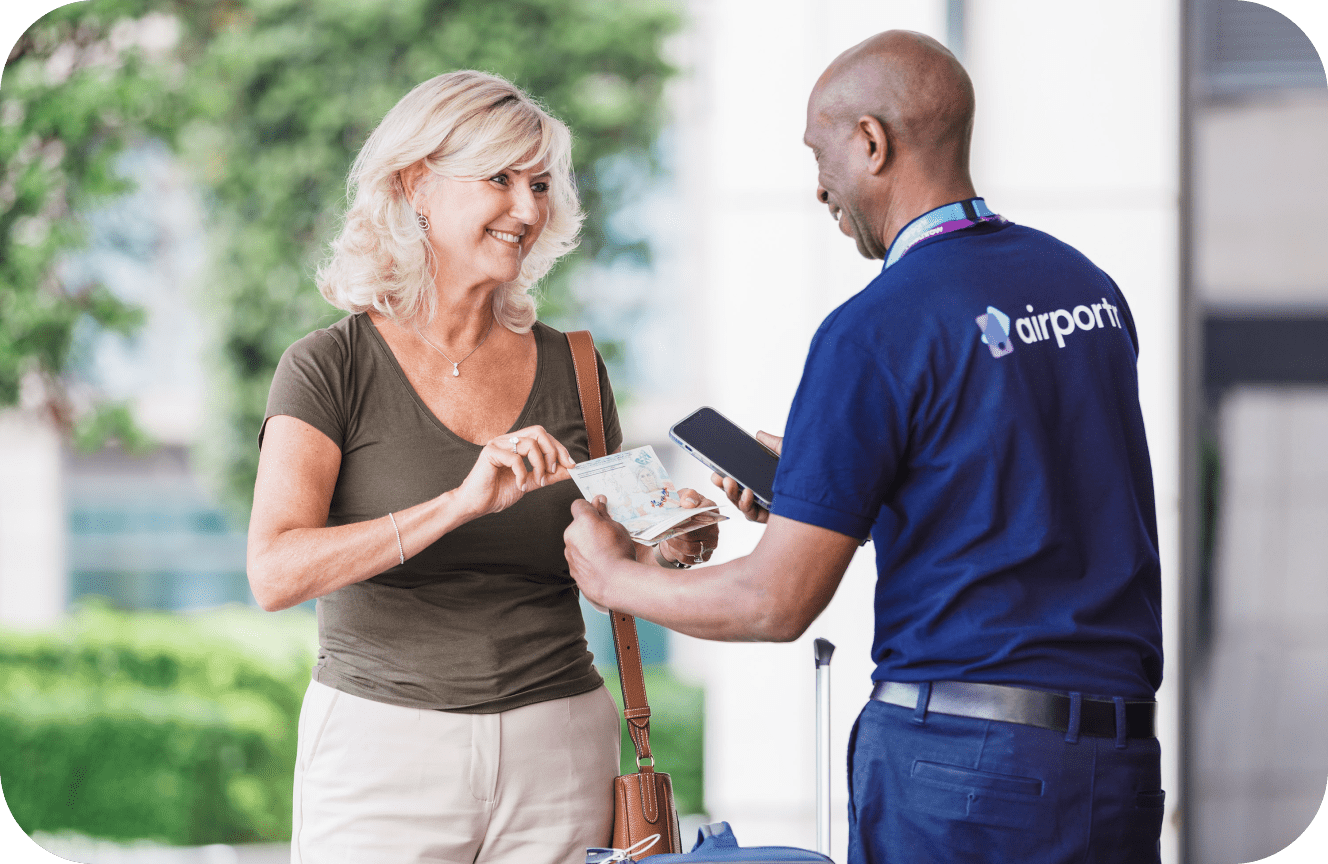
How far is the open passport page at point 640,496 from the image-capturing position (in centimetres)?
196

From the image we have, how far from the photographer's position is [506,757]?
1966mm

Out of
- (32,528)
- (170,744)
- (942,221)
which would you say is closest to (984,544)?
(942,221)

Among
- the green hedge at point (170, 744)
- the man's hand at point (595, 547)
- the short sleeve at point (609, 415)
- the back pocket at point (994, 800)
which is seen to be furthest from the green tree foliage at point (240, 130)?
the back pocket at point (994, 800)

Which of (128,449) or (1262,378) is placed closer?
(1262,378)

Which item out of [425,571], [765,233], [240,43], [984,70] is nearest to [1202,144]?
[984,70]

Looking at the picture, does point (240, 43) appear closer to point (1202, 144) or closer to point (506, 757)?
point (1202, 144)

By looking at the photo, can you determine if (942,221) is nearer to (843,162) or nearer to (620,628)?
(843,162)

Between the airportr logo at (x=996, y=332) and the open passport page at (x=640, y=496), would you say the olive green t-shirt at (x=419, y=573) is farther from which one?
the airportr logo at (x=996, y=332)

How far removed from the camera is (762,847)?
159 cm

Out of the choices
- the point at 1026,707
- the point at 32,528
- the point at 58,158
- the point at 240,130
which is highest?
the point at 240,130

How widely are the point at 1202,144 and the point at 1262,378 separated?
0.89 metres

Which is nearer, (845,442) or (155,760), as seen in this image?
(845,442)

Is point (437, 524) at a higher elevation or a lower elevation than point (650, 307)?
lower

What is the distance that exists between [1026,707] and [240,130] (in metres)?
7.56
